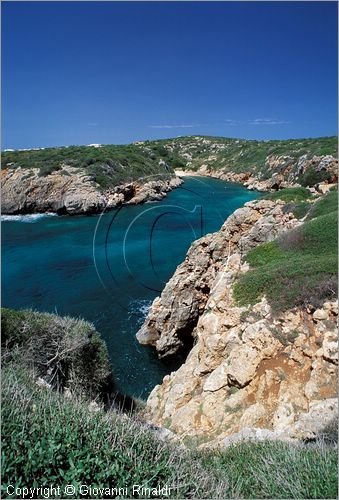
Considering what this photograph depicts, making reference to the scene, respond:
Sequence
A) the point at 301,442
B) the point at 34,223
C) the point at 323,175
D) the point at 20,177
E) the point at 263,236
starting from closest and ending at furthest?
the point at 301,442
the point at 263,236
the point at 323,175
the point at 34,223
the point at 20,177

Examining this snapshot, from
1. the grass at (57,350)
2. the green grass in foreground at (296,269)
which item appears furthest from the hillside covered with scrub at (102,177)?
the grass at (57,350)

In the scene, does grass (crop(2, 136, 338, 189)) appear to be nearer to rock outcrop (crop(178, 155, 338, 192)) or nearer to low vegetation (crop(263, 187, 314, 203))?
rock outcrop (crop(178, 155, 338, 192))

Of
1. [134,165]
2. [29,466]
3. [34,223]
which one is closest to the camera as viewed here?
[29,466]

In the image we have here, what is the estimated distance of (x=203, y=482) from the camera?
5324 mm

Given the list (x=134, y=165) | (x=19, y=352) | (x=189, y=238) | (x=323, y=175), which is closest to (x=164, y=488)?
(x=19, y=352)

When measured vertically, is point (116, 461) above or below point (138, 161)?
below

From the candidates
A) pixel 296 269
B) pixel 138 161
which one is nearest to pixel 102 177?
pixel 138 161

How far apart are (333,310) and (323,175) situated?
37.5 m

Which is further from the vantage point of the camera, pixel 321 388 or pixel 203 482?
pixel 321 388

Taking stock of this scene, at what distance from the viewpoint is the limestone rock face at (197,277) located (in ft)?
66.3

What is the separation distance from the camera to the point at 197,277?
21.3 metres

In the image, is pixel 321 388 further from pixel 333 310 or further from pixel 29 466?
pixel 29 466

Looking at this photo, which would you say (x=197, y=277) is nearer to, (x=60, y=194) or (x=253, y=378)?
(x=253, y=378)

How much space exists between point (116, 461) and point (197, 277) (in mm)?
16626
